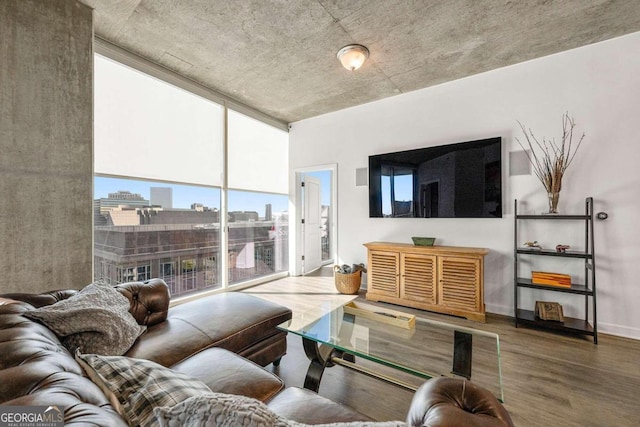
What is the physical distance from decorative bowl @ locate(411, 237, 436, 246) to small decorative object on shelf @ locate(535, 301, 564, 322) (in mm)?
1209

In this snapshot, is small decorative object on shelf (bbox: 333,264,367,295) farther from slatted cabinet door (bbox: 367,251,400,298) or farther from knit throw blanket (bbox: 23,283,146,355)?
knit throw blanket (bbox: 23,283,146,355)

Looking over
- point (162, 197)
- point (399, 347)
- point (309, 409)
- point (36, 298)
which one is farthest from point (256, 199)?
point (309, 409)

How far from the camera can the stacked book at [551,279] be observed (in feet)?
8.36

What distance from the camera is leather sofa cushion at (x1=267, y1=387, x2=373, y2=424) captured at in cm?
93

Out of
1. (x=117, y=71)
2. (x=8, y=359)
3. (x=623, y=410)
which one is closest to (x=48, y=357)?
(x=8, y=359)

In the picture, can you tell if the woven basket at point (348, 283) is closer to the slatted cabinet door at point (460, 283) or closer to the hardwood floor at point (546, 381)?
the slatted cabinet door at point (460, 283)

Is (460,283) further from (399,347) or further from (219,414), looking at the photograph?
(219,414)

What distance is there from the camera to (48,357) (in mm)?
797

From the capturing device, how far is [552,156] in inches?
111

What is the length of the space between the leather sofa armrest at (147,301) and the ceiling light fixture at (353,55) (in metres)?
2.72

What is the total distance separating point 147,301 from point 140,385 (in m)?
1.30

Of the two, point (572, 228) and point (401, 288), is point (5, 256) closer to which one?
point (401, 288)

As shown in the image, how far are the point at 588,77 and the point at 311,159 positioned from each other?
11.6ft

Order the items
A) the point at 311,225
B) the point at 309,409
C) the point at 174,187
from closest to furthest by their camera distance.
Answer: the point at 309,409 < the point at 174,187 < the point at 311,225
